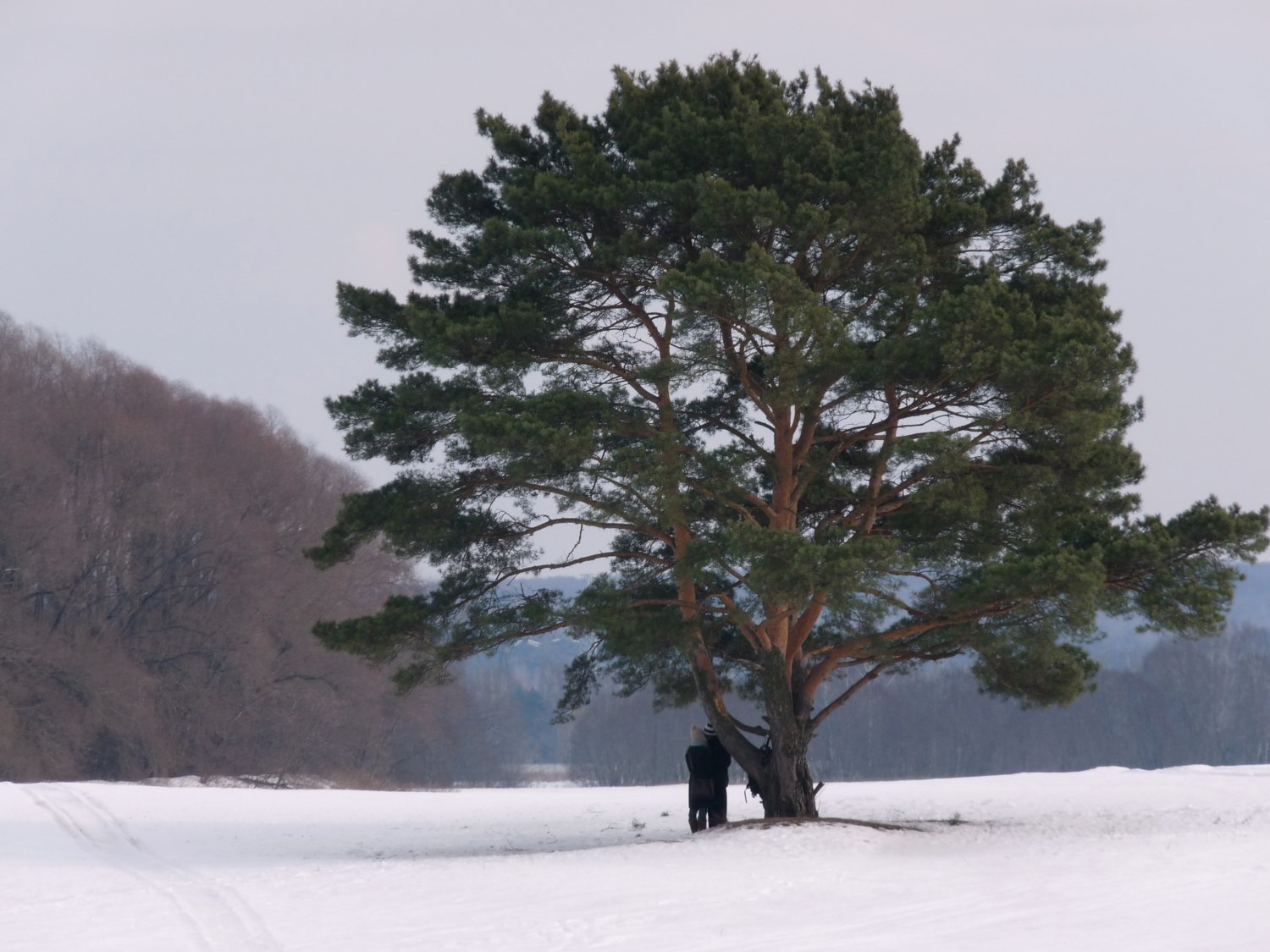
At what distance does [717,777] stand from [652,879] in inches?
167

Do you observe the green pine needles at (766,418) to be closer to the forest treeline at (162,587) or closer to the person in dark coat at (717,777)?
the person in dark coat at (717,777)

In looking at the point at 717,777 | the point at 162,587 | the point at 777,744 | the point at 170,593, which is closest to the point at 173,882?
the point at 717,777

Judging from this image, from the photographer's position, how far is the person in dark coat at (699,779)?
1446 centimetres

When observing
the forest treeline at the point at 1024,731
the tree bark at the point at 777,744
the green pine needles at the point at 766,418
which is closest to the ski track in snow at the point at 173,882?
the green pine needles at the point at 766,418

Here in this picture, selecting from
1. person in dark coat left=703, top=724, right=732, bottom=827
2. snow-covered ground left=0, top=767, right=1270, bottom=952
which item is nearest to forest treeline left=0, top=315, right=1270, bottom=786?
snow-covered ground left=0, top=767, right=1270, bottom=952

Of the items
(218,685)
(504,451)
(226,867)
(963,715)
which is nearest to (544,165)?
(504,451)

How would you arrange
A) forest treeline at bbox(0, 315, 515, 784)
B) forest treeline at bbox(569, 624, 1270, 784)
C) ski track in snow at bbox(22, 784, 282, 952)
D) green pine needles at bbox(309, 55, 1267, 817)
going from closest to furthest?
ski track in snow at bbox(22, 784, 282, 952)
green pine needles at bbox(309, 55, 1267, 817)
forest treeline at bbox(0, 315, 515, 784)
forest treeline at bbox(569, 624, 1270, 784)

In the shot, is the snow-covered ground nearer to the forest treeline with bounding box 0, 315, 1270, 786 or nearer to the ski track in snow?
the ski track in snow

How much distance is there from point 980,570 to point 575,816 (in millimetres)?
8141

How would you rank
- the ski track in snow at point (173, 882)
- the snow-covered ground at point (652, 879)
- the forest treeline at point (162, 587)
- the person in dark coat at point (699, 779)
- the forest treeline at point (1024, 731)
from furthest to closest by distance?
the forest treeline at point (1024, 731)
the forest treeline at point (162, 587)
the person in dark coat at point (699, 779)
the ski track in snow at point (173, 882)
the snow-covered ground at point (652, 879)

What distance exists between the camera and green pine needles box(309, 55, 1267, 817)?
12.6m

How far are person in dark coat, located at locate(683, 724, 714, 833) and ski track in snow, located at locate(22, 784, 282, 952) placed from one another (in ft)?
18.7

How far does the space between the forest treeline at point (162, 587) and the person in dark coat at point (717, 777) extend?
77.4 ft

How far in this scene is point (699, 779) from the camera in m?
14.6
